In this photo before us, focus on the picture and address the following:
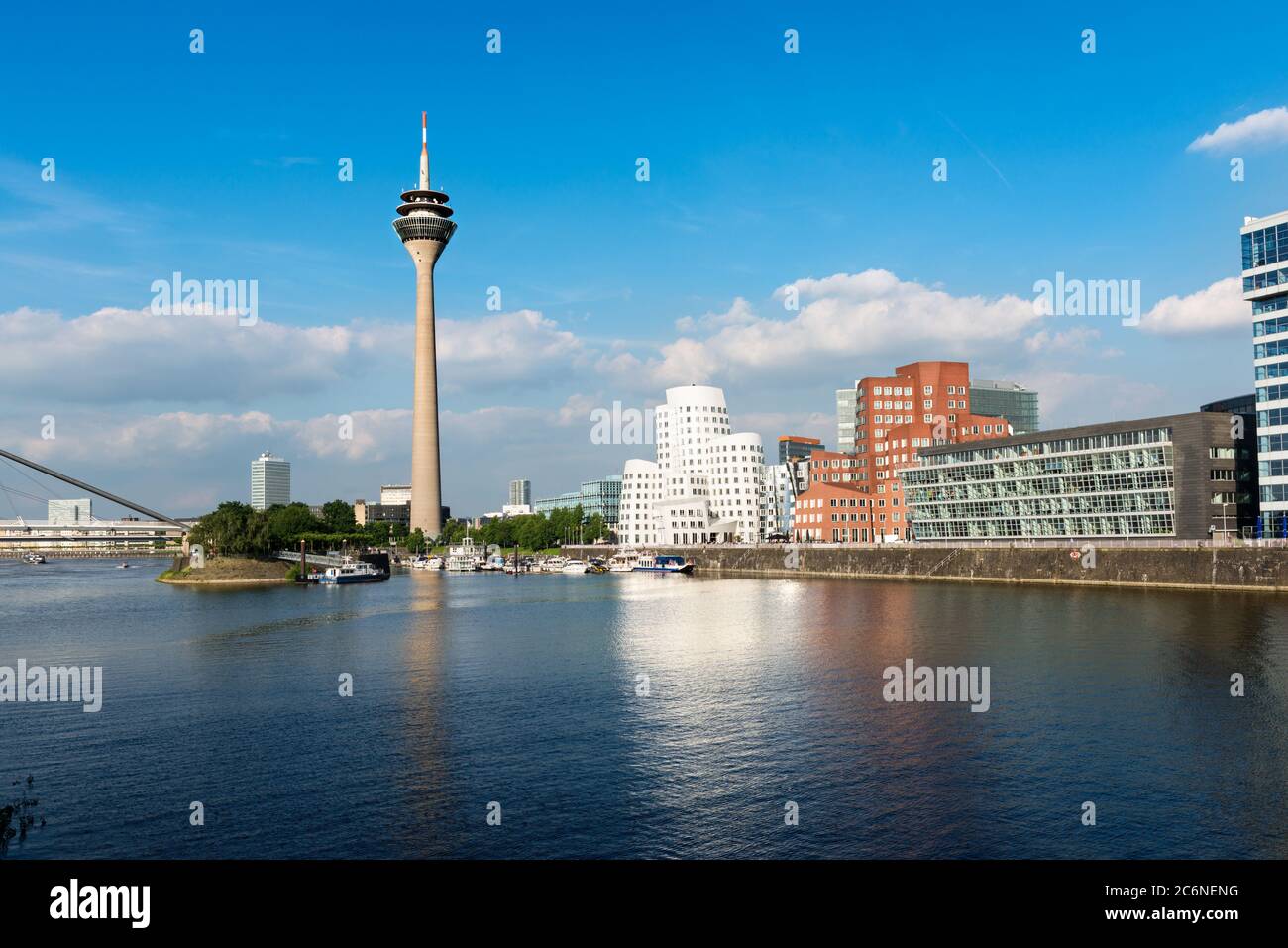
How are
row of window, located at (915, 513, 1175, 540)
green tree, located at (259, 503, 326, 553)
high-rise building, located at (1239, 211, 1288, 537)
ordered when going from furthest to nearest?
green tree, located at (259, 503, 326, 553) → row of window, located at (915, 513, 1175, 540) → high-rise building, located at (1239, 211, 1288, 537)

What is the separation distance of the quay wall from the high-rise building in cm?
1181

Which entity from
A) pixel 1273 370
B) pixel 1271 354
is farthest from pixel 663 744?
pixel 1271 354

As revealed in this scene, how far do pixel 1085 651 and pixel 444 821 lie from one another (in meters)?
46.7

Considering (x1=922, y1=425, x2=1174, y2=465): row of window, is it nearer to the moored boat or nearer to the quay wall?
the quay wall

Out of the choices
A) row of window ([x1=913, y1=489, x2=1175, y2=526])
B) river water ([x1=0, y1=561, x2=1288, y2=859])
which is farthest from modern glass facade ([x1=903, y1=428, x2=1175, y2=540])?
river water ([x1=0, y1=561, x2=1288, y2=859])

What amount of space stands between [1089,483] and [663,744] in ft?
368

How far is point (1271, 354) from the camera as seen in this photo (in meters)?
108

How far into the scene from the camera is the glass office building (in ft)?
378

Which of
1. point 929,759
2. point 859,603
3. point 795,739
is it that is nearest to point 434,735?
point 795,739

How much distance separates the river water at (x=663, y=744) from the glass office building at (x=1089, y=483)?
4165 centimetres

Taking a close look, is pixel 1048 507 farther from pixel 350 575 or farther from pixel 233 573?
pixel 233 573

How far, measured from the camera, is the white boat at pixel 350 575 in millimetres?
155875

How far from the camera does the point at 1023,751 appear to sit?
120 feet

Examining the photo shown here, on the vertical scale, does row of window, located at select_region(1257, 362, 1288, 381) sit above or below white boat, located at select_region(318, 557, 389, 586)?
above
